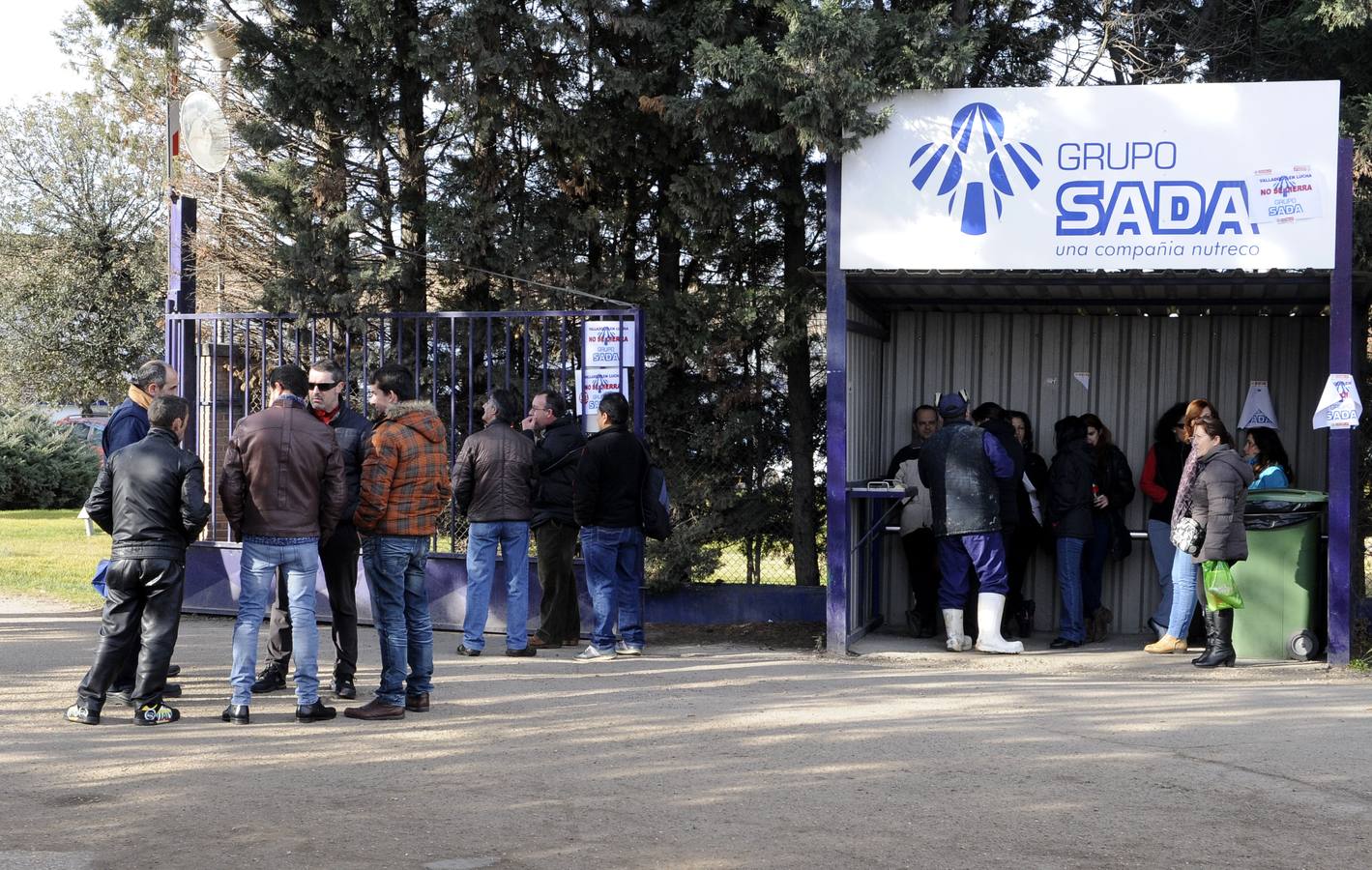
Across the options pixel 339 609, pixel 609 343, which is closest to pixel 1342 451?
pixel 609 343

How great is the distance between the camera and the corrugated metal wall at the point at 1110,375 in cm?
1077

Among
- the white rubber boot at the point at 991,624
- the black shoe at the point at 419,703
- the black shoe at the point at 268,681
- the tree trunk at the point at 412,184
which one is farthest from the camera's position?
the tree trunk at the point at 412,184

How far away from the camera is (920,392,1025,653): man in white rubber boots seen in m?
9.79

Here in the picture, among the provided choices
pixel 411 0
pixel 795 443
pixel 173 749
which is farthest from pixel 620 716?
pixel 411 0

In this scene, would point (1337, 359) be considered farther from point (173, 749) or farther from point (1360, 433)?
point (173, 749)

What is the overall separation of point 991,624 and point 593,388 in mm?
3273

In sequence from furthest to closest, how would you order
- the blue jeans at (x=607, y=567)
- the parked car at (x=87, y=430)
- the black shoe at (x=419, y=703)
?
the parked car at (x=87, y=430) < the blue jeans at (x=607, y=567) < the black shoe at (x=419, y=703)

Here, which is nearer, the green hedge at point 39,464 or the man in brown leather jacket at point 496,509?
the man in brown leather jacket at point 496,509

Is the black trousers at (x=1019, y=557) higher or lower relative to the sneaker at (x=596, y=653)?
higher

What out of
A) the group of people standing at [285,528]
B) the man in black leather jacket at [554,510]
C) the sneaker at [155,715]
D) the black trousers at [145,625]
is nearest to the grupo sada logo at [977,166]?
the man in black leather jacket at [554,510]

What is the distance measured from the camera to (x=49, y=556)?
50.8ft

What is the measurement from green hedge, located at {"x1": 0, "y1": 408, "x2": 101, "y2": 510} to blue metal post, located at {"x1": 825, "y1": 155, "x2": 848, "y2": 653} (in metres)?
17.2

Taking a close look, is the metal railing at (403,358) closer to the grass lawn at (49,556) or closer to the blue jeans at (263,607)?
the grass lawn at (49,556)

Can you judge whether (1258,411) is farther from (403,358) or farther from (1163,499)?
(403,358)
